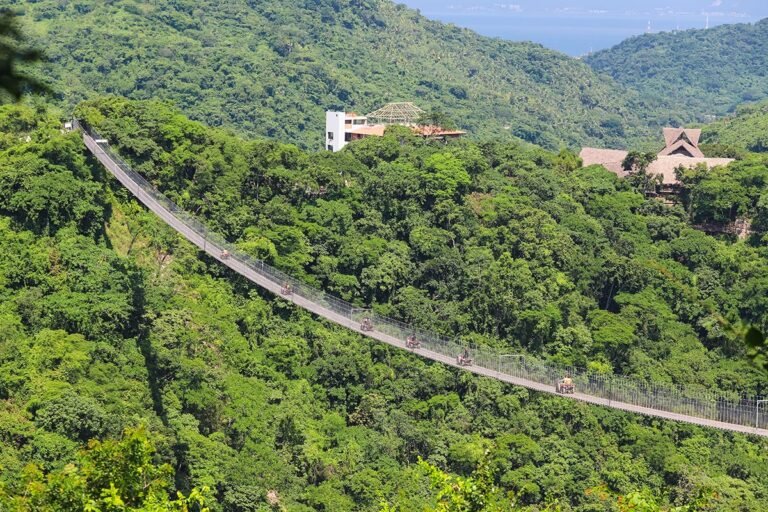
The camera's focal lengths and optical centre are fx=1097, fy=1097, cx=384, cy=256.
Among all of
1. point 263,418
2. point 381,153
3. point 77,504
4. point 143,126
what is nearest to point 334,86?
point 381,153

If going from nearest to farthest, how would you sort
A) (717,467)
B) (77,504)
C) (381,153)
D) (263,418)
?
1. (77,504)
2. (263,418)
3. (717,467)
4. (381,153)

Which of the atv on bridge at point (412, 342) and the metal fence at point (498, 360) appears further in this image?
the atv on bridge at point (412, 342)

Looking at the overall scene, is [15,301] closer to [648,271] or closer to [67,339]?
[67,339]

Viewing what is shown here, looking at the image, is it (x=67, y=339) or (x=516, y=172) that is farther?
(x=516, y=172)

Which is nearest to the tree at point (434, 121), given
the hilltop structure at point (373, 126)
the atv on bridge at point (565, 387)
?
the hilltop structure at point (373, 126)

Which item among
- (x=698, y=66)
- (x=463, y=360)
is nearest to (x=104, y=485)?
(x=463, y=360)

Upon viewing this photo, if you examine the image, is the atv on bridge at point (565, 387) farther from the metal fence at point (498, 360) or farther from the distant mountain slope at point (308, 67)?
the distant mountain slope at point (308, 67)
